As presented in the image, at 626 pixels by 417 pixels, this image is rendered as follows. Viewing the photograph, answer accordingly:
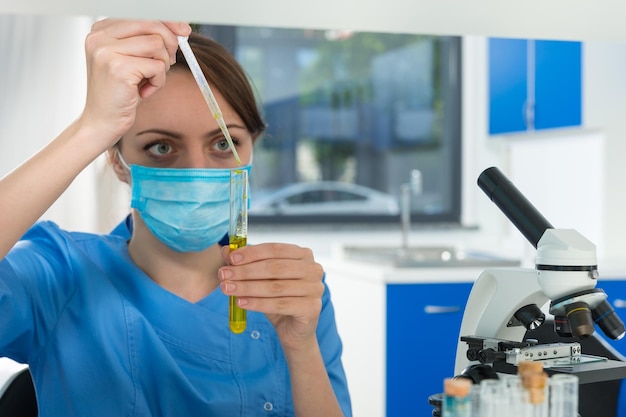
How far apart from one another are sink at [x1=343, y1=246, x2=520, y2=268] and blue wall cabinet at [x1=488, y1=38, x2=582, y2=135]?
0.62 m

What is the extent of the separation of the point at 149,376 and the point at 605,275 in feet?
6.83

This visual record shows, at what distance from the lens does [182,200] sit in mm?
1265

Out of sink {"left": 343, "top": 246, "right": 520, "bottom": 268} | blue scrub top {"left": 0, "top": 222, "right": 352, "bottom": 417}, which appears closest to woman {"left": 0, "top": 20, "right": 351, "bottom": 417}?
blue scrub top {"left": 0, "top": 222, "right": 352, "bottom": 417}

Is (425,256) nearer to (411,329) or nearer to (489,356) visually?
(411,329)

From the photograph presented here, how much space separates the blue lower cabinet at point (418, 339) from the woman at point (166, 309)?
1.47 m

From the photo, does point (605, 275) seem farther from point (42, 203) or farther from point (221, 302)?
point (42, 203)

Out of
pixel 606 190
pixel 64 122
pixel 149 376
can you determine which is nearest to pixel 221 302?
pixel 149 376

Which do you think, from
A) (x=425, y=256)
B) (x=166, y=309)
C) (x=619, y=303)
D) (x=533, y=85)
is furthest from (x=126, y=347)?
(x=533, y=85)

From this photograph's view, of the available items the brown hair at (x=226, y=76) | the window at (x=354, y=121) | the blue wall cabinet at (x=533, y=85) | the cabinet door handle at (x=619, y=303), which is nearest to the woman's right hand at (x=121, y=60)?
the brown hair at (x=226, y=76)

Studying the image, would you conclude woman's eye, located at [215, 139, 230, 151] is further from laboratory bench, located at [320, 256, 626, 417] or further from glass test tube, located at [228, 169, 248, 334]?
laboratory bench, located at [320, 256, 626, 417]

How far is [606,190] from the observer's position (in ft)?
10.4

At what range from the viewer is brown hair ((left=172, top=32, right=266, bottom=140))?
1.34 m

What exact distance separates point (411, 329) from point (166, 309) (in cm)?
165

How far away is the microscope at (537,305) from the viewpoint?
739 millimetres
